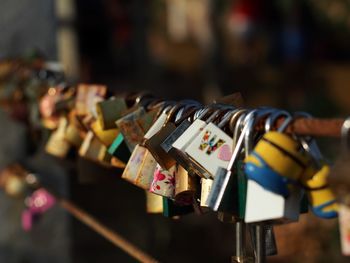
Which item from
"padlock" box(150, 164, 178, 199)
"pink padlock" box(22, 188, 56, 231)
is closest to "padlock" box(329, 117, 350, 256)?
"padlock" box(150, 164, 178, 199)

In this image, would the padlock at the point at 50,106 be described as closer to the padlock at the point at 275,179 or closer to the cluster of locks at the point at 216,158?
the cluster of locks at the point at 216,158

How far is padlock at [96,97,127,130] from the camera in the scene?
1595 mm

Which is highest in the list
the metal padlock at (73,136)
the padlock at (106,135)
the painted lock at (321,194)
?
the painted lock at (321,194)

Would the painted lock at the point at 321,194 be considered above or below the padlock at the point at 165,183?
above

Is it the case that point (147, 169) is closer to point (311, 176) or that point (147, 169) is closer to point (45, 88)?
point (311, 176)

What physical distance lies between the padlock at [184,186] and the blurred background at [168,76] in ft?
2.17

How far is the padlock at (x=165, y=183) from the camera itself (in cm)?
133

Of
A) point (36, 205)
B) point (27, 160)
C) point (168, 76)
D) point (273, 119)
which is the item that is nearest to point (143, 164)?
point (273, 119)

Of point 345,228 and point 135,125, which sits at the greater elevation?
point 135,125

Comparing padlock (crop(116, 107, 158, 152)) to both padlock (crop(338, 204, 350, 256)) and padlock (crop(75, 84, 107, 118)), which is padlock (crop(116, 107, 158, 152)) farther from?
padlock (crop(338, 204, 350, 256))

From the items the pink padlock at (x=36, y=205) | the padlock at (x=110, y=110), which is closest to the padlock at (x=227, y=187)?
the padlock at (x=110, y=110)

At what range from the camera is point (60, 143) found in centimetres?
200

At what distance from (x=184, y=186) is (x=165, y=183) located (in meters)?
0.05

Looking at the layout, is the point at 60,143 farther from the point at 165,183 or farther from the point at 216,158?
the point at 216,158
